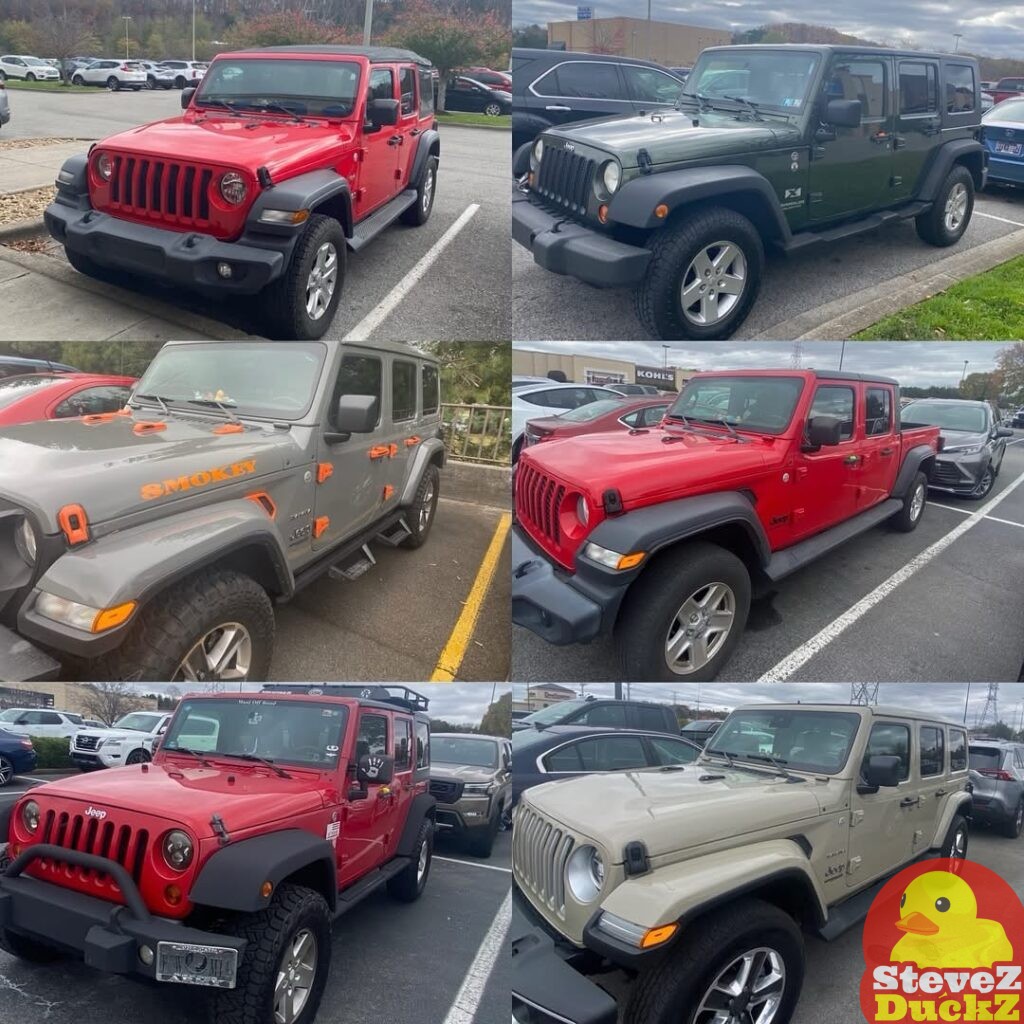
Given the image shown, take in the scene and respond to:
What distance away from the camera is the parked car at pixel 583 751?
11.7 feet

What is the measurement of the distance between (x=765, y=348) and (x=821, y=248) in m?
1.21

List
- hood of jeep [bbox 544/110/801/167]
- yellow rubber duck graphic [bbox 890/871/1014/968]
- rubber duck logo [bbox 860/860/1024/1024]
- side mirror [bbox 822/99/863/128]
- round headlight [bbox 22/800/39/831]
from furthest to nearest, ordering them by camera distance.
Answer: side mirror [bbox 822/99/863/128], hood of jeep [bbox 544/110/801/167], yellow rubber duck graphic [bbox 890/871/1014/968], rubber duck logo [bbox 860/860/1024/1024], round headlight [bbox 22/800/39/831]

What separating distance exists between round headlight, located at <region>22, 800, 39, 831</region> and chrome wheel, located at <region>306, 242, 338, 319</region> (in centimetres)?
260

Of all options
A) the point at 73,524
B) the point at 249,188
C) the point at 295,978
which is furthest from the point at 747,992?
the point at 249,188

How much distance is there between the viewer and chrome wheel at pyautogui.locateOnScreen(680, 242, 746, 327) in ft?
12.6

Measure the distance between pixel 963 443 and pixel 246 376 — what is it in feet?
14.2

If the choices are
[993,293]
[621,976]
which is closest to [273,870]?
[621,976]

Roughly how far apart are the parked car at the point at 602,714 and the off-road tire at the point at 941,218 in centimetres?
395

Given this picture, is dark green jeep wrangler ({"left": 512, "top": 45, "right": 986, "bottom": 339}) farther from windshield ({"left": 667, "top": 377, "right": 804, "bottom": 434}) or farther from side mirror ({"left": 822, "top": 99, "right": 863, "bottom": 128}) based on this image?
windshield ({"left": 667, "top": 377, "right": 804, "bottom": 434})

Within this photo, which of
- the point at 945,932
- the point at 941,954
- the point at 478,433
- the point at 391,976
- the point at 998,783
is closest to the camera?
the point at 941,954

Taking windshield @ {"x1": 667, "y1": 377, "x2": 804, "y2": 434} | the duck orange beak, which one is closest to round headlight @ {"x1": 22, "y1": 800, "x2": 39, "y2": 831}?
windshield @ {"x1": 667, "y1": 377, "x2": 804, "y2": 434}

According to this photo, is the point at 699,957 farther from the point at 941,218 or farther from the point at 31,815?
the point at 941,218

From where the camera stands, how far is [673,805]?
284 cm

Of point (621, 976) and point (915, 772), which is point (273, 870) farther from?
point (915, 772)
